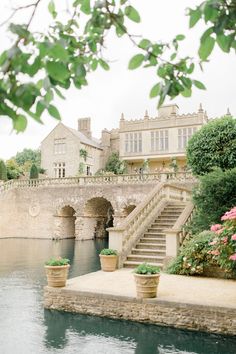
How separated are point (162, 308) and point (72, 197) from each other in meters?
24.7

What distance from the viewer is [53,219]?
32.8m

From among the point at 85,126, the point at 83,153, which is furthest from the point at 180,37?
the point at 85,126

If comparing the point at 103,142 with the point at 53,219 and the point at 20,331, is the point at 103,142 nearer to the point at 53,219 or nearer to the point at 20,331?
the point at 53,219

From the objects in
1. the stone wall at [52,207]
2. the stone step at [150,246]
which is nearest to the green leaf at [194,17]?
the stone step at [150,246]

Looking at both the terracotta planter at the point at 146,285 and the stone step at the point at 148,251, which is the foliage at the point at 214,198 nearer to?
the stone step at the point at 148,251

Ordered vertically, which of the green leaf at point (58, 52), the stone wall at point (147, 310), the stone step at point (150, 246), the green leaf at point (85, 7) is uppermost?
the green leaf at point (85, 7)

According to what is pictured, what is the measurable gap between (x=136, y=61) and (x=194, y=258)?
975cm

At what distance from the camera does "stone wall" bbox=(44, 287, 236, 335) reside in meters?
7.46

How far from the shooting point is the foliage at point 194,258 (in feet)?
36.3

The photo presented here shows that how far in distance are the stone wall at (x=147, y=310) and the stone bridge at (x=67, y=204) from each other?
67.4ft

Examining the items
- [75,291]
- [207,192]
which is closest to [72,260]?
[207,192]

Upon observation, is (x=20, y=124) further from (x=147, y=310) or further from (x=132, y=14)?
(x=147, y=310)

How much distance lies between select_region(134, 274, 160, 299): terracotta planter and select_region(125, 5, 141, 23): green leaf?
6769mm

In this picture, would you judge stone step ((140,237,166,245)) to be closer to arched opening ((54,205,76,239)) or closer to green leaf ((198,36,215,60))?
green leaf ((198,36,215,60))
